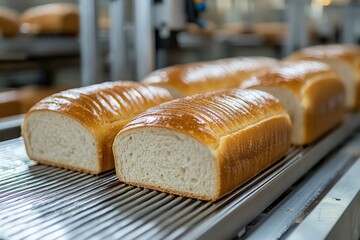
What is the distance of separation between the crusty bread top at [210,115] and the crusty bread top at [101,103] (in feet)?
0.58

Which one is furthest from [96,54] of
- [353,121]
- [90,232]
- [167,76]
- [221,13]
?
[221,13]

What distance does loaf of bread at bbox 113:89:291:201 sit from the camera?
1.17 metres

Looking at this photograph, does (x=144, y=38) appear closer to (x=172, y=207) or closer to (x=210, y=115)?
(x=210, y=115)

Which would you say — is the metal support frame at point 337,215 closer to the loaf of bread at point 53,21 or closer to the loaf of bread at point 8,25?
the loaf of bread at point 8,25

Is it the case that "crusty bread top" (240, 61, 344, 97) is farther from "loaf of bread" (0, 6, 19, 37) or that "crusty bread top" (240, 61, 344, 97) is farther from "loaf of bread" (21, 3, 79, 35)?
"loaf of bread" (21, 3, 79, 35)

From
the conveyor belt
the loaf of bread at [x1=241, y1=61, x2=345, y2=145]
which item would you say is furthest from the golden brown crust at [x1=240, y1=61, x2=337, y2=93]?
the conveyor belt

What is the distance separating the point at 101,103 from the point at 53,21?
106 inches

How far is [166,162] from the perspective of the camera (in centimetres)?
122

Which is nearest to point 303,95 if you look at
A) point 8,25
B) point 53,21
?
point 8,25

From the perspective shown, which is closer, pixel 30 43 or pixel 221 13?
pixel 30 43

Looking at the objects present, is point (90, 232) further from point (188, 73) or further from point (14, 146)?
point (188, 73)

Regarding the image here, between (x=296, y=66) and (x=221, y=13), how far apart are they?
604 centimetres

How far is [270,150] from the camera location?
144 centimetres

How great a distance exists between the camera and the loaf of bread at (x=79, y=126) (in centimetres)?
139
